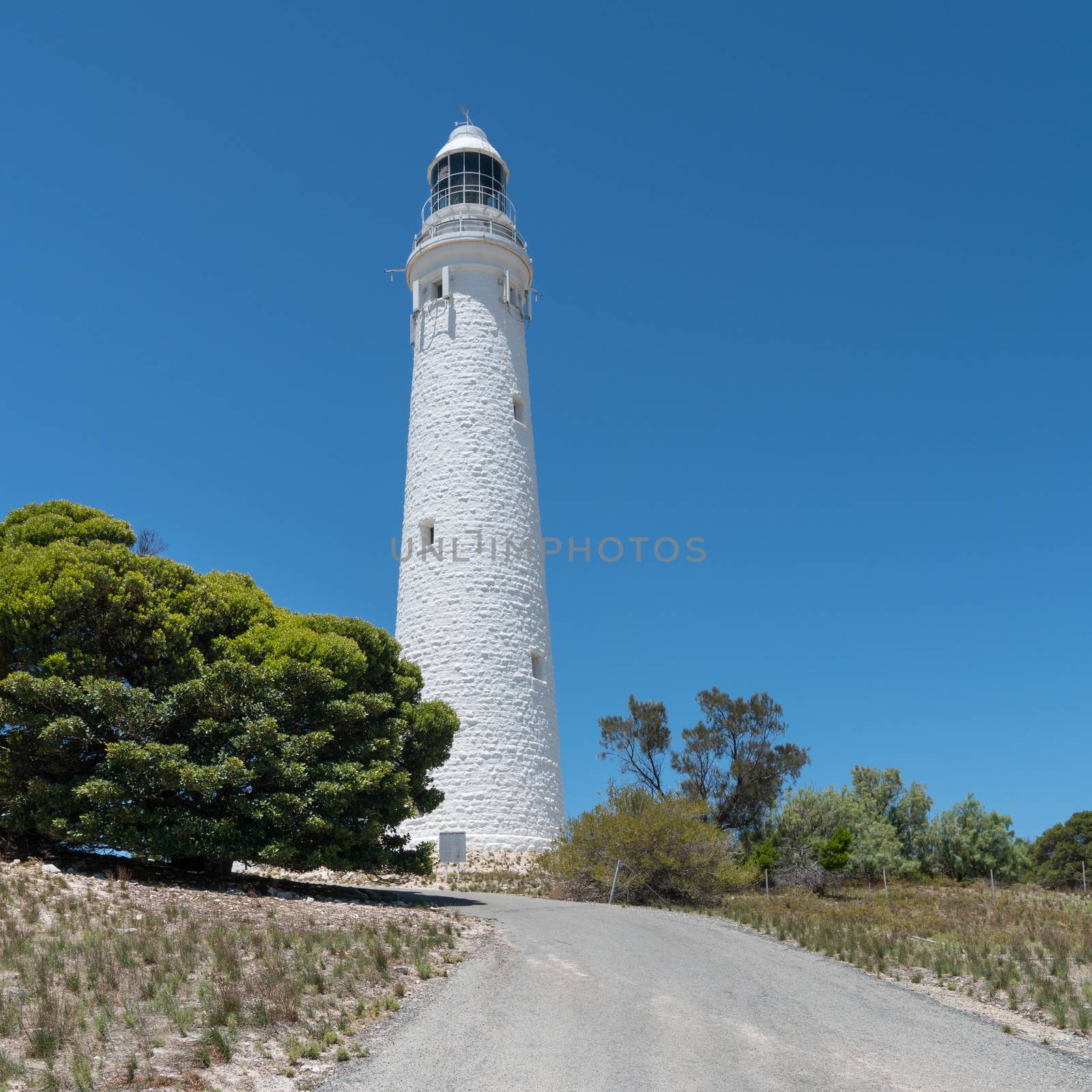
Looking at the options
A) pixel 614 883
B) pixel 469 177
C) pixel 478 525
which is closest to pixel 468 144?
pixel 469 177

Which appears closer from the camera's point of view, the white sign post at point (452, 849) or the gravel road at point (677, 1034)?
the gravel road at point (677, 1034)

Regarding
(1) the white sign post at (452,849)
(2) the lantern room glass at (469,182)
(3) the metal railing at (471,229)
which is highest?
(2) the lantern room glass at (469,182)

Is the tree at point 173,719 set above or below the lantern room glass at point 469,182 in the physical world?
below

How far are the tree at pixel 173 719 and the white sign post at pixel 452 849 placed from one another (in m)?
7.14

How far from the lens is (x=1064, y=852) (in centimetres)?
3512

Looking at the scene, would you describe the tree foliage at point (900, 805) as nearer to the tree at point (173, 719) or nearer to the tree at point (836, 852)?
the tree at point (836, 852)

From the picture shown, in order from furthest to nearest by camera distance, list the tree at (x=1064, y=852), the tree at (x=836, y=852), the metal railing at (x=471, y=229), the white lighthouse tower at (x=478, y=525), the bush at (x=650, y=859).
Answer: the tree at (x=1064, y=852) < the metal railing at (x=471, y=229) < the tree at (x=836, y=852) < the white lighthouse tower at (x=478, y=525) < the bush at (x=650, y=859)

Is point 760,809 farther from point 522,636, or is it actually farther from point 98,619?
point 98,619

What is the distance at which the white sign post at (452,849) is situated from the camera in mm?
24672

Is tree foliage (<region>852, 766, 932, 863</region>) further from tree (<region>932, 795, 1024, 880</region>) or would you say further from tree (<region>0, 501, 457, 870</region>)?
tree (<region>0, 501, 457, 870</region>)

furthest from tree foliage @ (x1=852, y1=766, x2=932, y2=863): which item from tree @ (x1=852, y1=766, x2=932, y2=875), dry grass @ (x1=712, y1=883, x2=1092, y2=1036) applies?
dry grass @ (x1=712, y1=883, x2=1092, y2=1036)

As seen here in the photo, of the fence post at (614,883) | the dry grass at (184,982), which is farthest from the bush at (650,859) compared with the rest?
the dry grass at (184,982)

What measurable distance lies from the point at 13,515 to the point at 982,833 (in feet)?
97.9

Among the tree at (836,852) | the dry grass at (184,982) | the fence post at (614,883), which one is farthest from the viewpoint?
the tree at (836,852)
